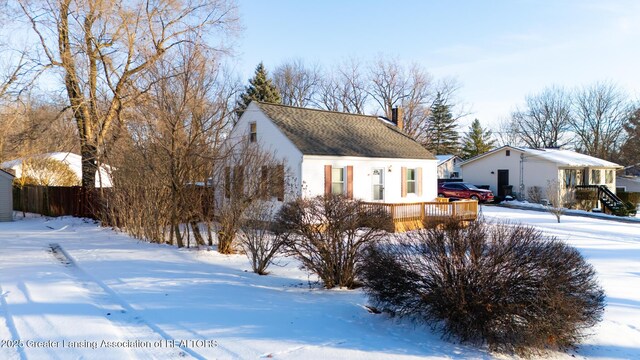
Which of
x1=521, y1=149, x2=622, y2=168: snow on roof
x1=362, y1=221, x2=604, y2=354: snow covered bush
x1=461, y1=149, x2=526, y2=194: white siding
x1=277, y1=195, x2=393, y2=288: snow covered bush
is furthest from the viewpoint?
x1=461, y1=149, x2=526, y2=194: white siding

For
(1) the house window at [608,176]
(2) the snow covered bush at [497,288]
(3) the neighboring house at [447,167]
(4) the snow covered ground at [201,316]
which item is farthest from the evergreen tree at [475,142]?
(2) the snow covered bush at [497,288]

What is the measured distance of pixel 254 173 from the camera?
1171 cm

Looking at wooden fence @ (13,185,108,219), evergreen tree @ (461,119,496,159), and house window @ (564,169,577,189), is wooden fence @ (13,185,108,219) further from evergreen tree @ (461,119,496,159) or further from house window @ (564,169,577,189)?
evergreen tree @ (461,119,496,159)

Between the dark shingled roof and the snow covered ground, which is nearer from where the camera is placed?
the snow covered ground

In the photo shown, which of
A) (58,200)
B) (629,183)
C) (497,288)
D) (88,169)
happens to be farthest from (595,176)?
(58,200)

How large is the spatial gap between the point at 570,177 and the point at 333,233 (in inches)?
1272

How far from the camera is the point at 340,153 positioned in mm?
18969

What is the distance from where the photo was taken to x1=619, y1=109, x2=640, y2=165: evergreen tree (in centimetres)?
4891

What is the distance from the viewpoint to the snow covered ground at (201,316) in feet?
16.0

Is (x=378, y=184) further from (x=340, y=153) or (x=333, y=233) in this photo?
(x=333, y=233)

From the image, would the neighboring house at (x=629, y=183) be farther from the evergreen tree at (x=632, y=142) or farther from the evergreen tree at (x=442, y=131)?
the evergreen tree at (x=442, y=131)

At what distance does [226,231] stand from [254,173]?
1.63 metres

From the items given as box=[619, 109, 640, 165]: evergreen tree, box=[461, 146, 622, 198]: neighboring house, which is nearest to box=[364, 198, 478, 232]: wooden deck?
box=[461, 146, 622, 198]: neighboring house

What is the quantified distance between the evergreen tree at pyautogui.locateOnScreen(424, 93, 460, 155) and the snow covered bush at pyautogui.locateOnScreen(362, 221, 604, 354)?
54.7m
